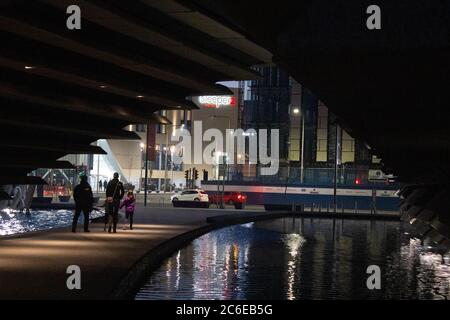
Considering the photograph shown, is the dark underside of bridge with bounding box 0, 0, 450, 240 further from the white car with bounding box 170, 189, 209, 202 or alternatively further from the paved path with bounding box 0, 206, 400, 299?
the white car with bounding box 170, 189, 209, 202

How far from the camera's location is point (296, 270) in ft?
55.1

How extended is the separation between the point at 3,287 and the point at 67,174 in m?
89.8

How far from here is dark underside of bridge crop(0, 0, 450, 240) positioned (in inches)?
436

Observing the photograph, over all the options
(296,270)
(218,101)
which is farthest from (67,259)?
(218,101)

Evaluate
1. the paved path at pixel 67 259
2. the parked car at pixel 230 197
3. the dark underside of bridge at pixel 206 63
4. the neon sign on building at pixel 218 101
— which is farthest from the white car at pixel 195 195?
the neon sign on building at pixel 218 101

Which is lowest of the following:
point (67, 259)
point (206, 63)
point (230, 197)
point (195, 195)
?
point (67, 259)

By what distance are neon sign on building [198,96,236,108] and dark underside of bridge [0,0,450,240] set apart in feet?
272

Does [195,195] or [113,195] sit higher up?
[113,195]

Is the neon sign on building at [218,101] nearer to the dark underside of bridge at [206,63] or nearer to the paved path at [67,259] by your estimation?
the dark underside of bridge at [206,63]

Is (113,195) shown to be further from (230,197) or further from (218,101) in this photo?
(218,101)

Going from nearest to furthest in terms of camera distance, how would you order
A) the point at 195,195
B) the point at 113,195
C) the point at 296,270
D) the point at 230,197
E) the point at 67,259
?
the point at 67,259 < the point at 296,270 < the point at 113,195 < the point at 230,197 < the point at 195,195

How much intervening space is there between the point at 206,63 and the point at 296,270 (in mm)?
9648

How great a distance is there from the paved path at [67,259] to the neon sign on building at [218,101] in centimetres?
9143

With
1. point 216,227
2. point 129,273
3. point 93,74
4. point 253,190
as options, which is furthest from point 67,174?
point 129,273
